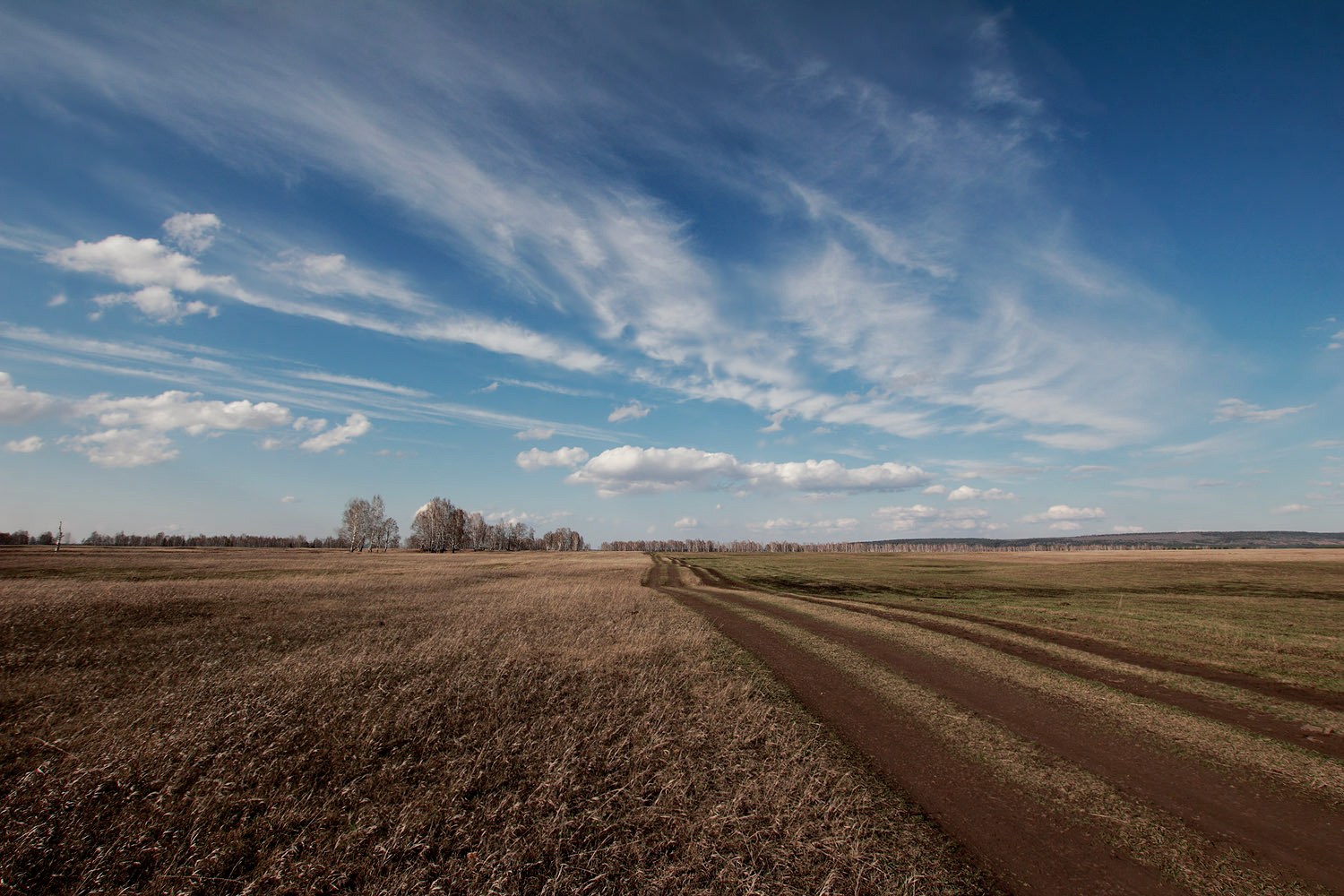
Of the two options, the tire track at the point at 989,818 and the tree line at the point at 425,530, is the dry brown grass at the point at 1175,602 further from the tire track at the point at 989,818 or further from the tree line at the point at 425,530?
the tree line at the point at 425,530

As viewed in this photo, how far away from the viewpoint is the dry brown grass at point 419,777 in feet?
19.8

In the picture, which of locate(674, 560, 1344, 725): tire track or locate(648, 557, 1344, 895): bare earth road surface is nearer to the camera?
locate(648, 557, 1344, 895): bare earth road surface

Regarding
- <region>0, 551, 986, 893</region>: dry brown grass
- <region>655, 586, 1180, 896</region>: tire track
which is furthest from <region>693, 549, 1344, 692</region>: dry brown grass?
<region>0, 551, 986, 893</region>: dry brown grass

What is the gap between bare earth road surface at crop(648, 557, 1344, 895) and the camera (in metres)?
6.80

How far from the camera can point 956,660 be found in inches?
693

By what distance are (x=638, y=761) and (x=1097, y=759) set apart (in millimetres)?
8711

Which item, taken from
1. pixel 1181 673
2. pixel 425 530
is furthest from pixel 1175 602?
pixel 425 530

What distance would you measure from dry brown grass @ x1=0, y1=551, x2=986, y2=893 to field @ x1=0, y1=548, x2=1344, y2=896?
0.16 ft

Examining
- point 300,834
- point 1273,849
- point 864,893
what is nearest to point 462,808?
point 300,834

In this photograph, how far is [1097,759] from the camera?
9992mm

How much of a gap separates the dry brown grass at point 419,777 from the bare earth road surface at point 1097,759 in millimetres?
1240

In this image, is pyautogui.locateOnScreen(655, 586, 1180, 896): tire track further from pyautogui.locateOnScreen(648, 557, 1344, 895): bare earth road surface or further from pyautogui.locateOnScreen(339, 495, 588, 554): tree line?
pyautogui.locateOnScreen(339, 495, 588, 554): tree line

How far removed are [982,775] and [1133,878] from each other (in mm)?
2770

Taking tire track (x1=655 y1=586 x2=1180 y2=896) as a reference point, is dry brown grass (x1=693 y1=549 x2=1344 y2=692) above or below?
below
